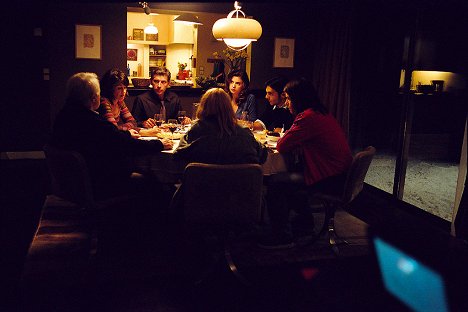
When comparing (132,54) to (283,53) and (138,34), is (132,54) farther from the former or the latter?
(283,53)

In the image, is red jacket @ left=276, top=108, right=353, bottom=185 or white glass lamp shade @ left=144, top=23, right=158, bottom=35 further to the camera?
white glass lamp shade @ left=144, top=23, right=158, bottom=35

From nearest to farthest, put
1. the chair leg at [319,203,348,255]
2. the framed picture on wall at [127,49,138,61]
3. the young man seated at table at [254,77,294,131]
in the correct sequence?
the chair leg at [319,203,348,255] → the young man seated at table at [254,77,294,131] → the framed picture on wall at [127,49,138,61]

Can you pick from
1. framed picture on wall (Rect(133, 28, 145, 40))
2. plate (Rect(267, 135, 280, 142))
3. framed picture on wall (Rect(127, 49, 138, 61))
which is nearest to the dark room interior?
plate (Rect(267, 135, 280, 142))

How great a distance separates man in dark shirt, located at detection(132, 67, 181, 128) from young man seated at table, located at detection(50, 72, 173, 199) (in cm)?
139

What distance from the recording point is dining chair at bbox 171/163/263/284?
8.16 feet

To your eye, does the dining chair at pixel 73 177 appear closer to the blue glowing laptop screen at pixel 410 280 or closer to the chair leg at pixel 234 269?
the chair leg at pixel 234 269

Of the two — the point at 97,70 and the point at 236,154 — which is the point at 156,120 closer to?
the point at 236,154

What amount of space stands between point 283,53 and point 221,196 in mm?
4477

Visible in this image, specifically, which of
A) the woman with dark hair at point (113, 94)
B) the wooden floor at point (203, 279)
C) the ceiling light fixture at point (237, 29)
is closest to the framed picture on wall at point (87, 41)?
the woman with dark hair at point (113, 94)

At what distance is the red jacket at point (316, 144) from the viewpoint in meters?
3.24

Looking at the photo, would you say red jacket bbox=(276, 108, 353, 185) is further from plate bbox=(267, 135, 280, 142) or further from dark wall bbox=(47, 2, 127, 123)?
dark wall bbox=(47, 2, 127, 123)

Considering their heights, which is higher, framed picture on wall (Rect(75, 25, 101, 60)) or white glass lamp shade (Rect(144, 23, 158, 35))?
white glass lamp shade (Rect(144, 23, 158, 35))

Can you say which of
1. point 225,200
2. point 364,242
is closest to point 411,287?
point 364,242

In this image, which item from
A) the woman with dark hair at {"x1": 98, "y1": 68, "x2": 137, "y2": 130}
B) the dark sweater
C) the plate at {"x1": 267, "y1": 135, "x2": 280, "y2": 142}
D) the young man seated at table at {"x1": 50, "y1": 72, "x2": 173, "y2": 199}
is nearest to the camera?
the dark sweater
